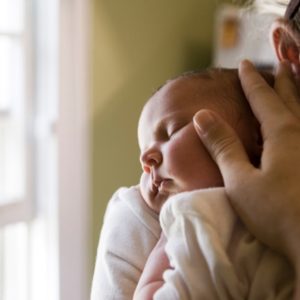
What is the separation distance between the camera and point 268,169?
651mm

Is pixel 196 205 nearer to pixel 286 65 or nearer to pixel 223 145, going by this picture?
pixel 223 145

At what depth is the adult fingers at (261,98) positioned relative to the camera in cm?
Answer: 71

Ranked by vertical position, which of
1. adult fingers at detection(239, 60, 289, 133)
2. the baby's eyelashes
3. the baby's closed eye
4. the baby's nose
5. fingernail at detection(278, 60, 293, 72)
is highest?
fingernail at detection(278, 60, 293, 72)

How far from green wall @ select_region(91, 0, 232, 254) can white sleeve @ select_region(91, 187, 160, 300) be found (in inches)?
57.7

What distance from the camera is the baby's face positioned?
733 mm

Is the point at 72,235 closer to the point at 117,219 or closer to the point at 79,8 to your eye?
the point at 79,8

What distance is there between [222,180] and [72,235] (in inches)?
65.7

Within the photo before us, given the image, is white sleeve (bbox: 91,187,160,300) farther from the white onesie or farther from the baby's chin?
the white onesie

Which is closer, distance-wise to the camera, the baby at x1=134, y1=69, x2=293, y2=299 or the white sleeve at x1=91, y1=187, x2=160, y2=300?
the baby at x1=134, y1=69, x2=293, y2=299

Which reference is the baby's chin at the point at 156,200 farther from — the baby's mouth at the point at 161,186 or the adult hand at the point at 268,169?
the adult hand at the point at 268,169

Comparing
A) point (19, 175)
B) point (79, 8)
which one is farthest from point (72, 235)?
point (79, 8)

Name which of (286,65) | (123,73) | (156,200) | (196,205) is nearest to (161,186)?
(156,200)

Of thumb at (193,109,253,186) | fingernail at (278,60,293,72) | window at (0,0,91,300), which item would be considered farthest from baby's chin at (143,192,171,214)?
window at (0,0,91,300)

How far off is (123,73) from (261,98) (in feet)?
5.68
